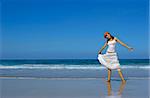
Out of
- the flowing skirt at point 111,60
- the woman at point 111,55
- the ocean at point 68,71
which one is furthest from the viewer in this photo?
the ocean at point 68,71

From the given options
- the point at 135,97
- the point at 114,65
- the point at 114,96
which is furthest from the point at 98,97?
the point at 114,65

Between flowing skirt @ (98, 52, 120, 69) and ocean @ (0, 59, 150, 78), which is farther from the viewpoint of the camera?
Result: ocean @ (0, 59, 150, 78)

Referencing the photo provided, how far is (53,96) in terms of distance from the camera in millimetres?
6859

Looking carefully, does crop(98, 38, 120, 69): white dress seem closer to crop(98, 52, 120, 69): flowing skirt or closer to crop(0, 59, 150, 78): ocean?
crop(98, 52, 120, 69): flowing skirt

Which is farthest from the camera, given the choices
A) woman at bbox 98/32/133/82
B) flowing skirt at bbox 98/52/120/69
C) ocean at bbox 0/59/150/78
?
ocean at bbox 0/59/150/78

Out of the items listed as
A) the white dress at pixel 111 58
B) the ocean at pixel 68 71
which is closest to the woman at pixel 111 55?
the white dress at pixel 111 58

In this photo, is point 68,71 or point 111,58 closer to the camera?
point 111,58

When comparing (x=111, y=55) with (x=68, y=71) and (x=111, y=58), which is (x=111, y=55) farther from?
(x=68, y=71)

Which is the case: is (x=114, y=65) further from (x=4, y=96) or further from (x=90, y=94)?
(x=4, y=96)

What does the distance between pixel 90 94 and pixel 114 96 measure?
0.69 metres

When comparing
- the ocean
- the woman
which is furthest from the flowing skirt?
the ocean

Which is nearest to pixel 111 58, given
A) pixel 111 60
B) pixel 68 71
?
pixel 111 60

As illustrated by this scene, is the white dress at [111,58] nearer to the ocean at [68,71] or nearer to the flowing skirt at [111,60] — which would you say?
the flowing skirt at [111,60]

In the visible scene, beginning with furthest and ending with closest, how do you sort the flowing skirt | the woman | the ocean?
the ocean < the flowing skirt < the woman
